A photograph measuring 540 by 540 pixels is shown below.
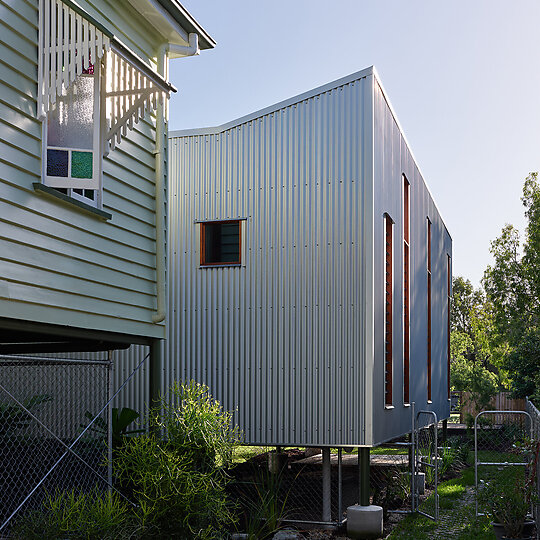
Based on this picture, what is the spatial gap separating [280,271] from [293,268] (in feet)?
0.69

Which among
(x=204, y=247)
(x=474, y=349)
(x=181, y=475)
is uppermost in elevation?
(x=204, y=247)

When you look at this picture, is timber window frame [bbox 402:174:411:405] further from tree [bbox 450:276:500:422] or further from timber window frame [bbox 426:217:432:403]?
tree [bbox 450:276:500:422]

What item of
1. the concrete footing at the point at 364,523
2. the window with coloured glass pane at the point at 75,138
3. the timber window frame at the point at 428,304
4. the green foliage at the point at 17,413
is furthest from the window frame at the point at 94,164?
the timber window frame at the point at 428,304

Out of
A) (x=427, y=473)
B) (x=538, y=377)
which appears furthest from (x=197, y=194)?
(x=538, y=377)

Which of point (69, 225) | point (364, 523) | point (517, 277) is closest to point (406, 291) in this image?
point (364, 523)

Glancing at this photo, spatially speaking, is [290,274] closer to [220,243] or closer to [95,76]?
[220,243]

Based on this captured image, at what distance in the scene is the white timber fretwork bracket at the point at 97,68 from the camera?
733cm

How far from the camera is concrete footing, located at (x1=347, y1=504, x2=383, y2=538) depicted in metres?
10.9

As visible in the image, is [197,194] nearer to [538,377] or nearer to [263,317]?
[263,317]

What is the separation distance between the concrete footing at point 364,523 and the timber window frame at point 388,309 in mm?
2079

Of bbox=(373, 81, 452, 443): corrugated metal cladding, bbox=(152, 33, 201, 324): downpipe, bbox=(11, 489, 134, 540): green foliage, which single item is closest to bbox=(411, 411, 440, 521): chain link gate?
bbox=(373, 81, 452, 443): corrugated metal cladding

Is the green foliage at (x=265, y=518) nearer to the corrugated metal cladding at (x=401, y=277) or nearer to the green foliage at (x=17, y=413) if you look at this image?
the corrugated metal cladding at (x=401, y=277)

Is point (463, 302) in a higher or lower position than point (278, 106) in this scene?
lower

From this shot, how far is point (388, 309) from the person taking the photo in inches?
518
